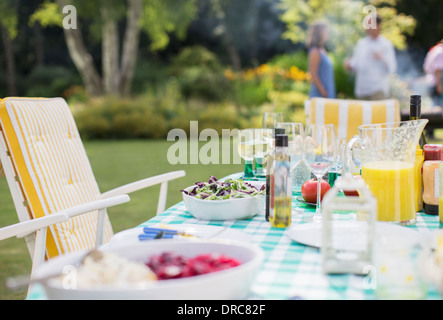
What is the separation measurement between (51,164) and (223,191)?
0.81 metres

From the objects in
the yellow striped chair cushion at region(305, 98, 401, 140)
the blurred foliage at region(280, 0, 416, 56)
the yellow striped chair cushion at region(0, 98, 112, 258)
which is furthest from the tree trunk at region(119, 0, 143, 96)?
the yellow striped chair cushion at region(0, 98, 112, 258)

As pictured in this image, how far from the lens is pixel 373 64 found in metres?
5.98

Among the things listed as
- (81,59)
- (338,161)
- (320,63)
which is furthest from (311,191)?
(81,59)

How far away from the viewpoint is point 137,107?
955cm

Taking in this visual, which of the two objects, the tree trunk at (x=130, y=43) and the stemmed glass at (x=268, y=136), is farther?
the tree trunk at (x=130, y=43)

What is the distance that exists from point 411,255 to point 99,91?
11.0 meters

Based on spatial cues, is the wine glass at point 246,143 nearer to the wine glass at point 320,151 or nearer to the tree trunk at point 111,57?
the wine glass at point 320,151

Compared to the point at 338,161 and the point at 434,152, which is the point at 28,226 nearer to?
the point at 338,161

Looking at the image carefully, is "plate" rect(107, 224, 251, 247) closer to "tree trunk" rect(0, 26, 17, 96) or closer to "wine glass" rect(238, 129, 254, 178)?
"wine glass" rect(238, 129, 254, 178)

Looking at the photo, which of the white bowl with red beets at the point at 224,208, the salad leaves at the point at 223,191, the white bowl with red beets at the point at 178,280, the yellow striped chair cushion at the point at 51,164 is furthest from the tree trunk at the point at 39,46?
the white bowl with red beets at the point at 178,280

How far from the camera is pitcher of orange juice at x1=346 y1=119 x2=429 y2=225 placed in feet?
4.44

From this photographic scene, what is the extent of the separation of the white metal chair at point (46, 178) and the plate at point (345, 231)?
28.8 inches

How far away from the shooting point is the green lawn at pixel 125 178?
3.50 m
